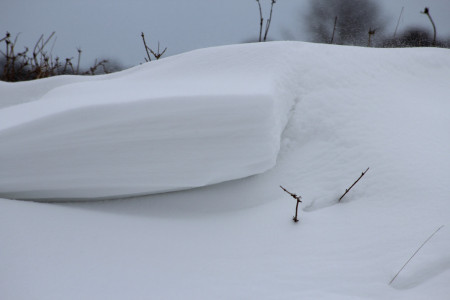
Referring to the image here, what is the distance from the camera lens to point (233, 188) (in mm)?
1273

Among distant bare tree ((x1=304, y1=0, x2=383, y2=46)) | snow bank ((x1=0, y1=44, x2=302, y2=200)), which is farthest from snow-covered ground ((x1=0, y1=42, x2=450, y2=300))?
distant bare tree ((x1=304, y1=0, x2=383, y2=46))

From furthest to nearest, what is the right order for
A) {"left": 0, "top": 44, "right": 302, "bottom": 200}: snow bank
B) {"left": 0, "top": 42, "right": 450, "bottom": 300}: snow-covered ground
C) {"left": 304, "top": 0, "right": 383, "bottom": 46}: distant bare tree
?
1. {"left": 304, "top": 0, "right": 383, "bottom": 46}: distant bare tree
2. {"left": 0, "top": 44, "right": 302, "bottom": 200}: snow bank
3. {"left": 0, "top": 42, "right": 450, "bottom": 300}: snow-covered ground

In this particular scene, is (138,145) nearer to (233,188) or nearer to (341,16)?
(233,188)

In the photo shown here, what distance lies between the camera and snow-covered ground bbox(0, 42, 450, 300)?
0.96 meters

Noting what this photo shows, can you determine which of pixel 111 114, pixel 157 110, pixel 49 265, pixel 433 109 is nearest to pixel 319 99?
pixel 433 109

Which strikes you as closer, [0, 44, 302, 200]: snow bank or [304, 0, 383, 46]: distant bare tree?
[0, 44, 302, 200]: snow bank

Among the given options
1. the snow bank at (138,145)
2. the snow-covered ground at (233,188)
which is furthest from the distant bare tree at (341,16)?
the snow bank at (138,145)

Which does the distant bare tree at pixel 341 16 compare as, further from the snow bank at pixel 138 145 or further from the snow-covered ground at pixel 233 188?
the snow bank at pixel 138 145

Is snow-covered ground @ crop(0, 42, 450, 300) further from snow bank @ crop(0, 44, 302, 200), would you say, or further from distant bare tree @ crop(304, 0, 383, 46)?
distant bare tree @ crop(304, 0, 383, 46)

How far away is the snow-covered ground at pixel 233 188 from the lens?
0.96 metres

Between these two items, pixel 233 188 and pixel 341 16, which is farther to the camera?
pixel 341 16

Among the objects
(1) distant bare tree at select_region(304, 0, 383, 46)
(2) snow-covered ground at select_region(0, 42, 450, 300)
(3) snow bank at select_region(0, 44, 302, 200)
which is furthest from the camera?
(1) distant bare tree at select_region(304, 0, 383, 46)

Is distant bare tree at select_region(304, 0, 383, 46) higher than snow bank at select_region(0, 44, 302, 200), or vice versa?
snow bank at select_region(0, 44, 302, 200)

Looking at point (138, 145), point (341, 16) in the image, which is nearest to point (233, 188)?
point (138, 145)
